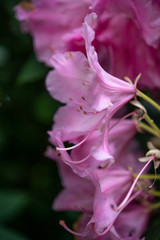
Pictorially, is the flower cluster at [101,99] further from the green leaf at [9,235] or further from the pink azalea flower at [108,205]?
the green leaf at [9,235]

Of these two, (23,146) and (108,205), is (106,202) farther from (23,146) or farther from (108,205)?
(23,146)

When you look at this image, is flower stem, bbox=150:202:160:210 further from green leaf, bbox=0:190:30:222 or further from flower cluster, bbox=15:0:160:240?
green leaf, bbox=0:190:30:222

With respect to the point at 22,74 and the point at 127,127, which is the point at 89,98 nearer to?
the point at 127,127

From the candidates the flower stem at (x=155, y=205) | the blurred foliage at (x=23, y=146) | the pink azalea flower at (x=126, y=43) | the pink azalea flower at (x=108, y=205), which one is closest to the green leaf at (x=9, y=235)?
the blurred foliage at (x=23, y=146)

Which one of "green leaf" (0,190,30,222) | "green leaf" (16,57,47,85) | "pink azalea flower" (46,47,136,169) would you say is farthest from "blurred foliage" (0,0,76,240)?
"pink azalea flower" (46,47,136,169)

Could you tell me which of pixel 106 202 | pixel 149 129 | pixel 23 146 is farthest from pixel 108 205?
pixel 23 146

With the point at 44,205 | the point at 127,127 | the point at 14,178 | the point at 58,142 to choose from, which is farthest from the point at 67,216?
the point at 58,142
